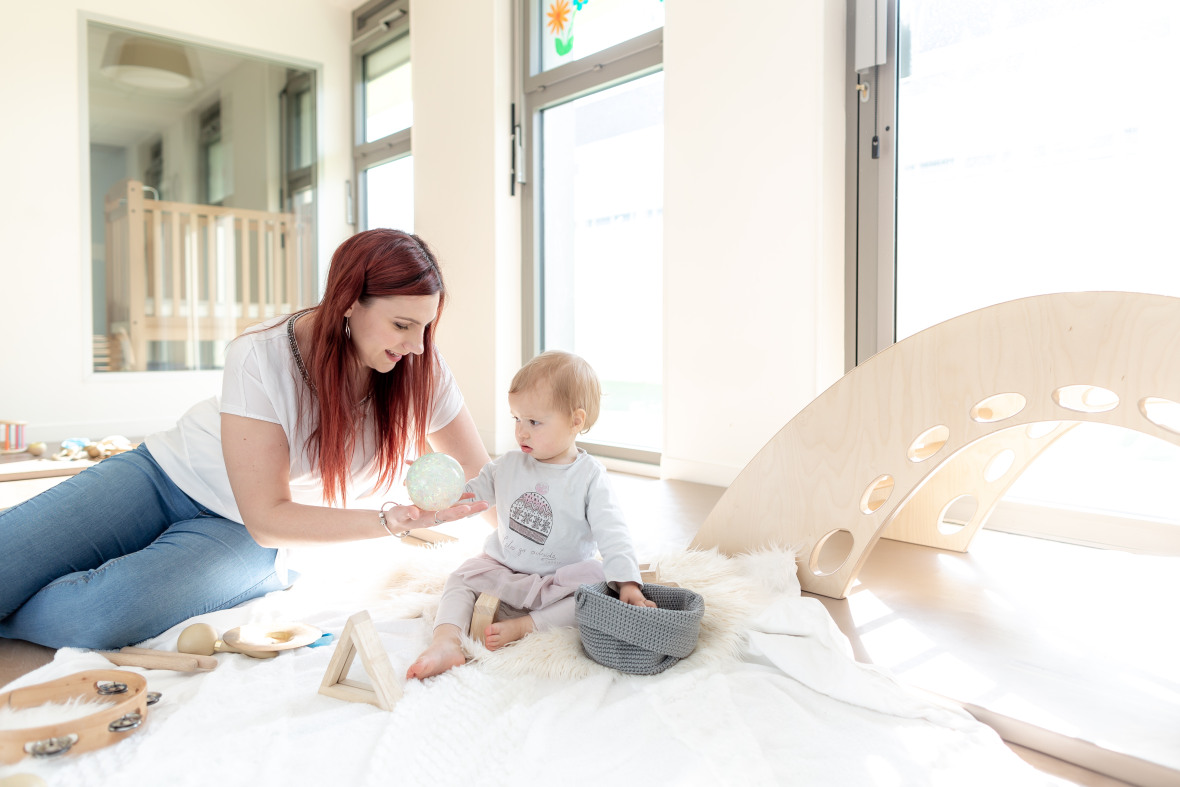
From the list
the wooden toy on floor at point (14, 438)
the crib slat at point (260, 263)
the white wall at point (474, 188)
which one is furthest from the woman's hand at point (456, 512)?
the crib slat at point (260, 263)

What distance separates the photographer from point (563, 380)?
4.32 ft

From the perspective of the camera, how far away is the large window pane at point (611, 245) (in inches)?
124

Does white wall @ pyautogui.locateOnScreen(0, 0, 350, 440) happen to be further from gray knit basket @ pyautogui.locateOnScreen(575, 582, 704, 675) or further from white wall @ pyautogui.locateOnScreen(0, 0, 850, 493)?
gray knit basket @ pyautogui.locateOnScreen(575, 582, 704, 675)


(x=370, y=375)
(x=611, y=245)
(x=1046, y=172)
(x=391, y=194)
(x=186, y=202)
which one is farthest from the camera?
(x=391, y=194)

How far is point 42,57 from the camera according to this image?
12.4 feet

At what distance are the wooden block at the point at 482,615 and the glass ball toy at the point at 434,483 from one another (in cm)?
18

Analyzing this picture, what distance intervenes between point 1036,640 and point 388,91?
14.5 ft

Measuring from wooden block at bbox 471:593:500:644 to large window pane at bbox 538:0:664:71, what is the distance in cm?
243

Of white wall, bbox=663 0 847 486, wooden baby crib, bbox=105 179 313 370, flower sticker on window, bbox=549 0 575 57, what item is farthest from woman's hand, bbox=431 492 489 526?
wooden baby crib, bbox=105 179 313 370

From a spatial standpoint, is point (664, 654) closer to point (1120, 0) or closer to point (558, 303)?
point (1120, 0)

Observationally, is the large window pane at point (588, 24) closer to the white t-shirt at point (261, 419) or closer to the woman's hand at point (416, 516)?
the white t-shirt at point (261, 419)

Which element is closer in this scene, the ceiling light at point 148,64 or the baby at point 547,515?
the baby at point 547,515

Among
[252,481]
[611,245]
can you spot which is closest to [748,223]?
[611,245]

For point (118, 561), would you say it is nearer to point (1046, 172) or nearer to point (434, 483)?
point (434, 483)
